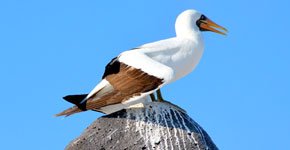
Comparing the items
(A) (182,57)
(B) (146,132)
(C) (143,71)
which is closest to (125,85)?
(C) (143,71)

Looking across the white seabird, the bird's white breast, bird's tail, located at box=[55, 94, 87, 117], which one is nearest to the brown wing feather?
the white seabird

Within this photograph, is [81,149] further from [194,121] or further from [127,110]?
[194,121]

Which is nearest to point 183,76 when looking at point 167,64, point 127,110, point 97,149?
point 167,64

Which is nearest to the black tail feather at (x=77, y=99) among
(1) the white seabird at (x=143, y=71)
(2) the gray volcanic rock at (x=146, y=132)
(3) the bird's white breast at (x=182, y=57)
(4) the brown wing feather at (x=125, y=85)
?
(1) the white seabird at (x=143, y=71)

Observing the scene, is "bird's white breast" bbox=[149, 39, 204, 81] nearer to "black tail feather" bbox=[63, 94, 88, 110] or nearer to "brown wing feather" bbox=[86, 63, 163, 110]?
"brown wing feather" bbox=[86, 63, 163, 110]

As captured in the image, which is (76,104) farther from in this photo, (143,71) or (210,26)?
(210,26)

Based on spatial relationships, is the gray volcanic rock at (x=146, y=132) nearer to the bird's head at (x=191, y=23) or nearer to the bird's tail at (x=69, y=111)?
the bird's tail at (x=69, y=111)

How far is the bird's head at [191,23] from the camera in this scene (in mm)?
9454

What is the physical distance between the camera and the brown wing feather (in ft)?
27.7

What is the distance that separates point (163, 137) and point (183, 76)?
1.08 meters

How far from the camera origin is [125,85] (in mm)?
8625

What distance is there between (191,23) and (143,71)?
1.35m

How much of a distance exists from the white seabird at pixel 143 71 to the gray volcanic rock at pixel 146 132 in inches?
8.6

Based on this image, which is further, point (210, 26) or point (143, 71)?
point (210, 26)
